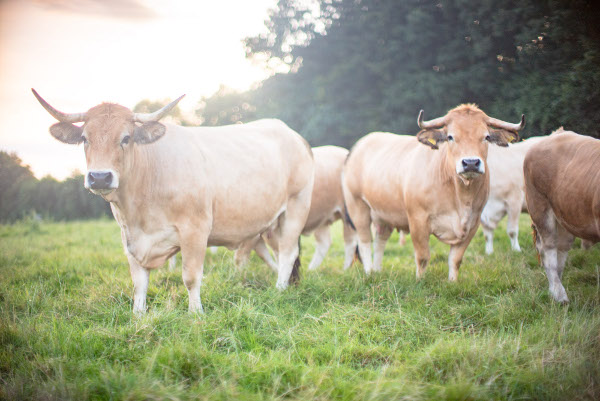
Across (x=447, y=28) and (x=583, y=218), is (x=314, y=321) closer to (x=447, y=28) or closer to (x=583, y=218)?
(x=583, y=218)

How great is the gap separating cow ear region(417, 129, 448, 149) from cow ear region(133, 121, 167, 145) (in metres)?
2.95

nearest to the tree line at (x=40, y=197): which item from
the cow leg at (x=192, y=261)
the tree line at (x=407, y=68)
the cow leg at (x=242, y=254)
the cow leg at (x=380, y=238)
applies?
the tree line at (x=407, y=68)

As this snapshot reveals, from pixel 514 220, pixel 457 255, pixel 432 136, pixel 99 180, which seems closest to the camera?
pixel 99 180

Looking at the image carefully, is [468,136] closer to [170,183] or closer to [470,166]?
[470,166]

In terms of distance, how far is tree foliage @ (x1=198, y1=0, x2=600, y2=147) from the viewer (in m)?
5.81

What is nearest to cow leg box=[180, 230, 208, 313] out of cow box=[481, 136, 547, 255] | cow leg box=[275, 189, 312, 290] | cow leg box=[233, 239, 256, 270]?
cow leg box=[275, 189, 312, 290]

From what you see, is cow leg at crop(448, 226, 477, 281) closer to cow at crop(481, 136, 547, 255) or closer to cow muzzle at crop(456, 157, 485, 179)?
cow muzzle at crop(456, 157, 485, 179)

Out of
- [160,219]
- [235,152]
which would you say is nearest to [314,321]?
[160,219]

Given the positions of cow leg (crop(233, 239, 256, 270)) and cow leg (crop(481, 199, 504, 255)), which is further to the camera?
cow leg (crop(481, 199, 504, 255))

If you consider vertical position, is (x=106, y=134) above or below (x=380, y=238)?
above

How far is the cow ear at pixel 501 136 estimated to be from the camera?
5.08 metres

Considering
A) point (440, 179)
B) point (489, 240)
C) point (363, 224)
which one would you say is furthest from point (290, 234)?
point (489, 240)

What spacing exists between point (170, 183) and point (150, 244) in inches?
25.2

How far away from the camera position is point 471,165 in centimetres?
455
